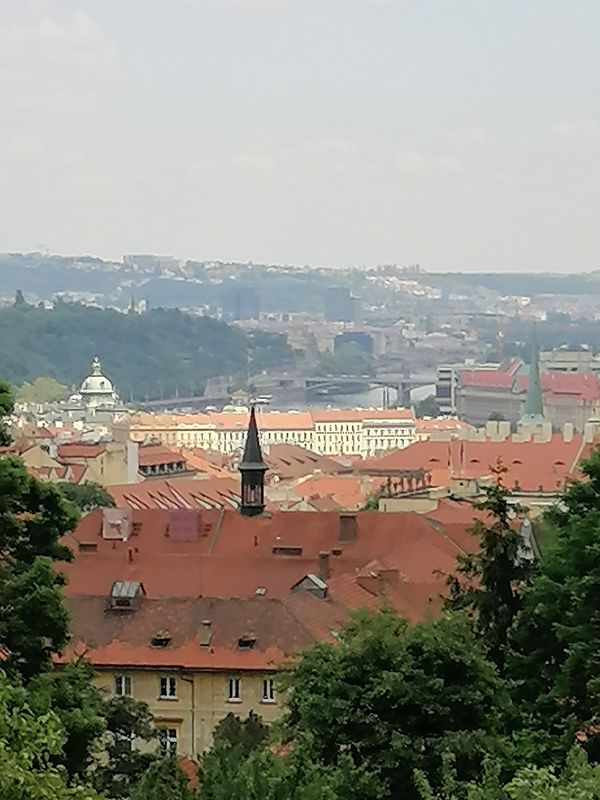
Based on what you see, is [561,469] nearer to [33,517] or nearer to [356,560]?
[356,560]

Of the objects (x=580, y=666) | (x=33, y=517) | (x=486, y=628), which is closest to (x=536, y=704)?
(x=580, y=666)

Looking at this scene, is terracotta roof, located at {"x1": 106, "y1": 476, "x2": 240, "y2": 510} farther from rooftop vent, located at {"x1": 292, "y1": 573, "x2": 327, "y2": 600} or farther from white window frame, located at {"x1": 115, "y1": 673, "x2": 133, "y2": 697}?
white window frame, located at {"x1": 115, "y1": 673, "x2": 133, "y2": 697}

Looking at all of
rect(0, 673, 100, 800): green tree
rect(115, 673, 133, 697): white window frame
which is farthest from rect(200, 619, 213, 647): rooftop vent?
rect(0, 673, 100, 800): green tree

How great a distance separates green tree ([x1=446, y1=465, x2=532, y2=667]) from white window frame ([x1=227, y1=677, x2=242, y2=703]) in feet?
28.6

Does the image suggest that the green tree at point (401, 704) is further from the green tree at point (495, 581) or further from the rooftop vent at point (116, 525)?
the rooftop vent at point (116, 525)

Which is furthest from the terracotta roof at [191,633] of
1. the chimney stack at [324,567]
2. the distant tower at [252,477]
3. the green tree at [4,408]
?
the distant tower at [252,477]

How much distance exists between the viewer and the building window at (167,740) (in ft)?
96.3

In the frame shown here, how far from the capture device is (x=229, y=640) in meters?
35.0

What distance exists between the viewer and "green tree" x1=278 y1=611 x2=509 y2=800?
2072cm

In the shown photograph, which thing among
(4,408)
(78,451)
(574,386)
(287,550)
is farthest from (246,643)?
(574,386)

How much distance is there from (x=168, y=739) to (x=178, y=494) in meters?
51.2

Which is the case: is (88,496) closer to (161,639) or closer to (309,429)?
(161,639)

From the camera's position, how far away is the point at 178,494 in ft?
274

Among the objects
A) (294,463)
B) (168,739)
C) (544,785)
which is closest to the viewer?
(544,785)
